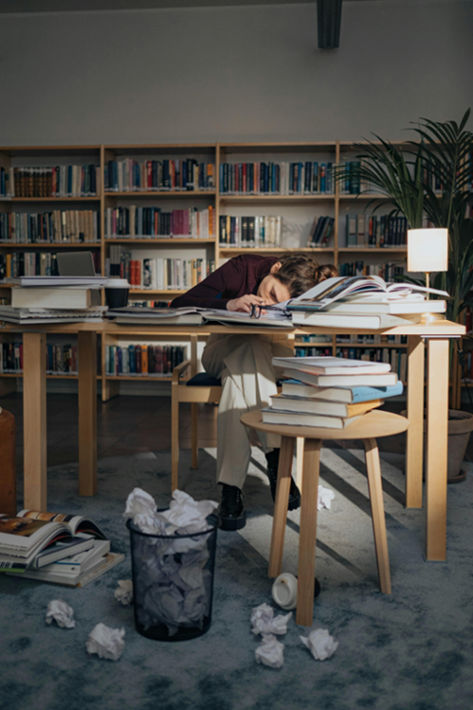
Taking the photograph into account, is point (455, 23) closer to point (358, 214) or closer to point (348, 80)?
point (348, 80)

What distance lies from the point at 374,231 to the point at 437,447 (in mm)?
3013

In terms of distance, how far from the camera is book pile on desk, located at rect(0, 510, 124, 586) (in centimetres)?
152

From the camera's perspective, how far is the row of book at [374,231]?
14.6 ft

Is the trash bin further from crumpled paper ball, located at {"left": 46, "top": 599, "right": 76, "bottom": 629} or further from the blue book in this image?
the blue book

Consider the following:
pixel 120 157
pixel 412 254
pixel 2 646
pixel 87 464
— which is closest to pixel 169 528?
pixel 2 646

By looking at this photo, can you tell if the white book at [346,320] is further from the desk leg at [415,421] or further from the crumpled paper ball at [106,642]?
the crumpled paper ball at [106,642]

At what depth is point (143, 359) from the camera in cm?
470

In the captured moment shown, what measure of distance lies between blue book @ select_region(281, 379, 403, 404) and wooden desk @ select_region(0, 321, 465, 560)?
0.17 meters

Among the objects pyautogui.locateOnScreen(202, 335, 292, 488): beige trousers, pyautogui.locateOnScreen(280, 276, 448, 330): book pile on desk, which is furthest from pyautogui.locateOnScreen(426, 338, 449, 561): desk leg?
pyautogui.locateOnScreen(202, 335, 292, 488): beige trousers

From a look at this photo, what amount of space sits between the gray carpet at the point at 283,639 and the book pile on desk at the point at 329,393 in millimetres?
423

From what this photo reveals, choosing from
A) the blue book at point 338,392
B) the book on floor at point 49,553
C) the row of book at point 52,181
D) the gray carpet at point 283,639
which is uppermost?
the row of book at point 52,181

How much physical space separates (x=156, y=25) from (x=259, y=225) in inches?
66.0

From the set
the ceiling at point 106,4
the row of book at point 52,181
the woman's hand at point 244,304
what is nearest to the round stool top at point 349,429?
the woman's hand at point 244,304

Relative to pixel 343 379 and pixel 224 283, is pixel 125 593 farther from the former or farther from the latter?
pixel 224 283
